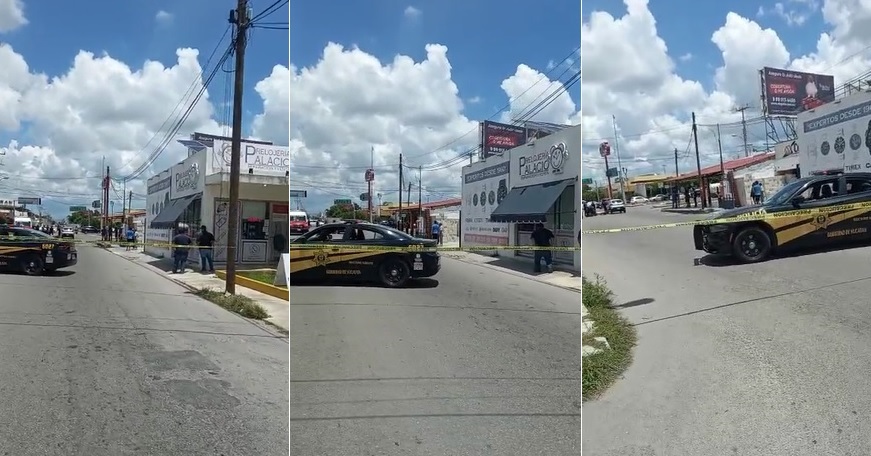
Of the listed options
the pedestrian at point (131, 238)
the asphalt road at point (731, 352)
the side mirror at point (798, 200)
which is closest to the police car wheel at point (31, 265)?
the pedestrian at point (131, 238)

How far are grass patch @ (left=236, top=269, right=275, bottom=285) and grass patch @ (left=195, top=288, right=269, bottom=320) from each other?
0.42ft

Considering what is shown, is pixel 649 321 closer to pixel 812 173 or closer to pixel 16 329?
pixel 812 173

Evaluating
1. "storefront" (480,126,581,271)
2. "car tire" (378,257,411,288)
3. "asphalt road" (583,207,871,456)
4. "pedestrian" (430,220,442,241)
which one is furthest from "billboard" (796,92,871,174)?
"car tire" (378,257,411,288)

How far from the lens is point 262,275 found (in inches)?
90.1

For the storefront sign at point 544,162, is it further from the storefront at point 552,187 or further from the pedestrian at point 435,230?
the pedestrian at point 435,230

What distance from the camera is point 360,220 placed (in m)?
2.05

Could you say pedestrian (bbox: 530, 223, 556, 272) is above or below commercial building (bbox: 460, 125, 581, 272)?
below

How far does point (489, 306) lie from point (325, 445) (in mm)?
749

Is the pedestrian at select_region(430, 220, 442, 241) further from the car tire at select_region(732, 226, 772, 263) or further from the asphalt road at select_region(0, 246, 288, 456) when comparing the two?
the car tire at select_region(732, 226, 772, 263)

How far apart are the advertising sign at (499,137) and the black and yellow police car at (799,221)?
224cm

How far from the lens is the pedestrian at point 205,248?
242 cm

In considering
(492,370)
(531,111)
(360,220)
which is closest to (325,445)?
(492,370)

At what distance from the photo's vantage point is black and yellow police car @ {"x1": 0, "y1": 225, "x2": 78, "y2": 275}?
6.76 feet

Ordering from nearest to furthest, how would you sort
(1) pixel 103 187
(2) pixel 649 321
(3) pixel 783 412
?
1. (1) pixel 103 187
2. (3) pixel 783 412
3. (2) pixel 649 321
